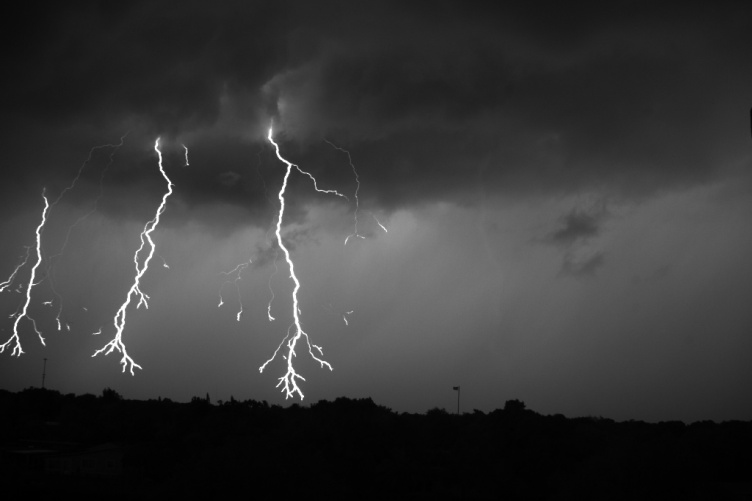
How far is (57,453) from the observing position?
47.7 m

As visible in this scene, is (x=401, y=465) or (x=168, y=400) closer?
(x=401, y=465)

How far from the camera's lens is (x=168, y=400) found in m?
84.5

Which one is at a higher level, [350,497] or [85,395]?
[85,395]

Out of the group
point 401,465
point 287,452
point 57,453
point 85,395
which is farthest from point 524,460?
point 85,395

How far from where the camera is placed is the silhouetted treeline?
31859 mm

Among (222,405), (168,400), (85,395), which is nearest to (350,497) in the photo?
(222,405)

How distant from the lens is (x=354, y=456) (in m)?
47.4

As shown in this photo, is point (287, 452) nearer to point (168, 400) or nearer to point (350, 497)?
point (350, 497)

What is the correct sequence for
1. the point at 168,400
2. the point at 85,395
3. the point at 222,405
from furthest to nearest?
the point at 85,395 < the point at 168,400 < the point at 222,405

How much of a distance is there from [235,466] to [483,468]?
17127 mm

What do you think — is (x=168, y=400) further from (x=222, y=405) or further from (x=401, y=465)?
(x=401, y=465)

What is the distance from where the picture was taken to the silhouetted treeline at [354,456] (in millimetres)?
31859

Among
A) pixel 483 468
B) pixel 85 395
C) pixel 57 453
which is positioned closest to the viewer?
pixel 483 468

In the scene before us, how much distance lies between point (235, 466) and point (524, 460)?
65.5ft
